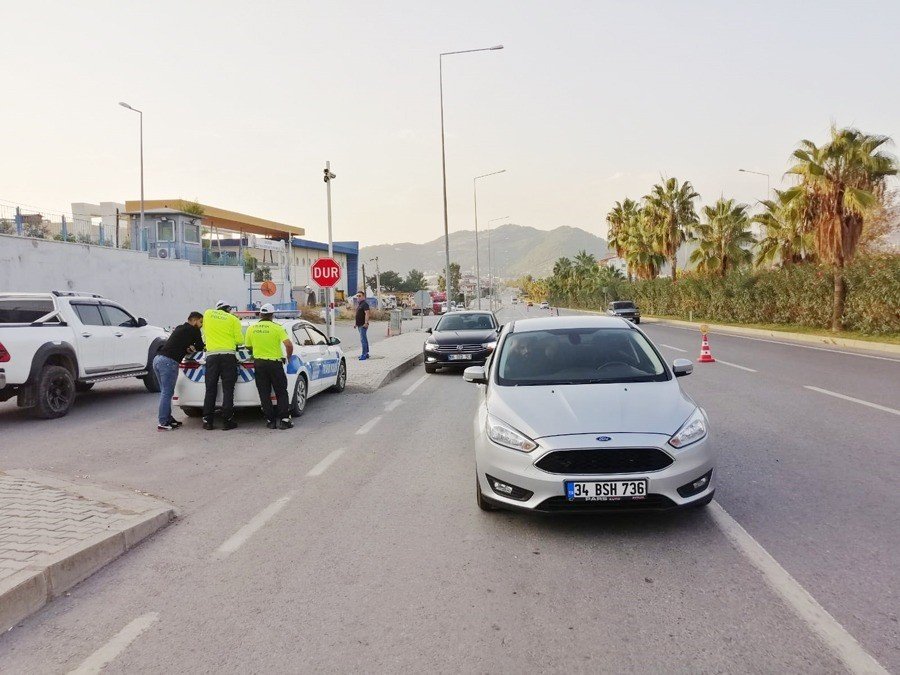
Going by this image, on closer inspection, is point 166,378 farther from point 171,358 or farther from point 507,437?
point 507,437

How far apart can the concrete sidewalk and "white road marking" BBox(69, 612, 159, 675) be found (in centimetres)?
67

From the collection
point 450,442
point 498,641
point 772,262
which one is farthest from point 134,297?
point 772,262

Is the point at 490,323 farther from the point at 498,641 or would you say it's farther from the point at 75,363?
the point at 498,641

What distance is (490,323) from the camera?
61.0ft

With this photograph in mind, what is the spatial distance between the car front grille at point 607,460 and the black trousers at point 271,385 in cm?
565

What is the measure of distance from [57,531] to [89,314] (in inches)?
339

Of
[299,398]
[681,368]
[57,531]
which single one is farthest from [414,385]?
[57,531]

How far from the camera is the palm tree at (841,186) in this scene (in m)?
27.3

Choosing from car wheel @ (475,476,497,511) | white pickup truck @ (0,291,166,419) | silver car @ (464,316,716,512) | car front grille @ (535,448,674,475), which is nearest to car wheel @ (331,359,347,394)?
white pickup truck @ (0,291,166,419)

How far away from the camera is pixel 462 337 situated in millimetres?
16953

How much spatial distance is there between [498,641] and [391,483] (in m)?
3.24

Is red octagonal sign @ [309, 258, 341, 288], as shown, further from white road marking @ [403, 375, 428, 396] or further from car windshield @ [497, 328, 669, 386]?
car windshield @ [497, 328, 669, 386]

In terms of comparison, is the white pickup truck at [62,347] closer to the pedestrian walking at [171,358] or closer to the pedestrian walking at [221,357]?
the pedestrian walking at [171,358]

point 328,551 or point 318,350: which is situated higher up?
point 318,350
